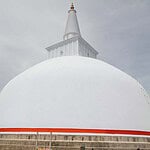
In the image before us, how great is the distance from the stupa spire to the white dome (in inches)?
250

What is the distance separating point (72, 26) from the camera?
14.5m

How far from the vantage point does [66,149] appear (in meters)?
6.12

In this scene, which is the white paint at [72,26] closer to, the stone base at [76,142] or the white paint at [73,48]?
the white paint at [73,48]

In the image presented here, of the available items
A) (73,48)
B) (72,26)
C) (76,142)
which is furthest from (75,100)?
(72,26)

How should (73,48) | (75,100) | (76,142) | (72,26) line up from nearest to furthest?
(76,142)
(75,100)
(73,48)
(72,26)

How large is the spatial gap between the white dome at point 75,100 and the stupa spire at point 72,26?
634 centimetres

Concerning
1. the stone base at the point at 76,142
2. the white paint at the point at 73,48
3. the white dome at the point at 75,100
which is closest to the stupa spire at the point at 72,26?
the white paint at the point at 73,48

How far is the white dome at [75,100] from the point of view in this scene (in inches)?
258

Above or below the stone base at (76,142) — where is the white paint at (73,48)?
above

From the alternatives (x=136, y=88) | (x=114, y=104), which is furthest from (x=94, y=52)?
(x=114, y=104)

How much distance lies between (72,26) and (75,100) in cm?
884

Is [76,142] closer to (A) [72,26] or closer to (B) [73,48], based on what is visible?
(B) [73,48]

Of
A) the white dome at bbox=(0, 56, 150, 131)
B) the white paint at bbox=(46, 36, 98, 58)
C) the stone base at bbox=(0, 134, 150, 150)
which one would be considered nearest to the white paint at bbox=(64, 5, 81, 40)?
the white paint at bbox=(46, 36, 98, 58)

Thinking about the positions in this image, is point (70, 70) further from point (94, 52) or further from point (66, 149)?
point (94, 52)
